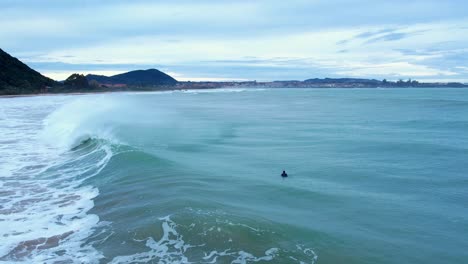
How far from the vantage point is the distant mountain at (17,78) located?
3201 inches

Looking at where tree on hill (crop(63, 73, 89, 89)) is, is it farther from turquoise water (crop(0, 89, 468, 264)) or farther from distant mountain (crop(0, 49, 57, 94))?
turquoise water (crop(0, 89, 468, 264))

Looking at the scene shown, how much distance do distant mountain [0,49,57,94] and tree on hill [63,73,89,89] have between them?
14.5 feet

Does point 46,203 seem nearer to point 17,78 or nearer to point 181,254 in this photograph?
point 181,254

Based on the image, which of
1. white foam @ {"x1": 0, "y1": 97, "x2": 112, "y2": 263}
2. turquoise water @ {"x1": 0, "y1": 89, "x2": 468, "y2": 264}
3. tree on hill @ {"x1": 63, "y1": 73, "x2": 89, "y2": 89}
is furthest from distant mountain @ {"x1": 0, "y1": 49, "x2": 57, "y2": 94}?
turquoise water @ {"x1": 0, "y1": 89, "x2": 468, "y2": 264}

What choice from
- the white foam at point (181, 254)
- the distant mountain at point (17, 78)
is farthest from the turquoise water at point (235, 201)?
the distant mountain at point (17, 78)

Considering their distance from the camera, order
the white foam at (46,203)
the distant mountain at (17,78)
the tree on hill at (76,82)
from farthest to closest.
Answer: the tree on hill at (76,82)
the distant mountain at (17,78)
the white foam at (46,203)

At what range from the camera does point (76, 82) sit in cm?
11200

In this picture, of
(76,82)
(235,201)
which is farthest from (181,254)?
(76,82)

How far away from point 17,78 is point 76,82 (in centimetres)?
2164

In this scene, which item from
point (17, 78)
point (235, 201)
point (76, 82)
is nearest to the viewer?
point (235, 201)

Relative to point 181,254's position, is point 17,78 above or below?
above

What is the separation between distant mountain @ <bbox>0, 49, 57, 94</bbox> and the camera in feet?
267

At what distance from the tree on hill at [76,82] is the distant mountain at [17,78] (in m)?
4.43

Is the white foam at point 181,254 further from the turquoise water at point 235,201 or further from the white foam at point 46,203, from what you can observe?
the white foam at point 46,203
